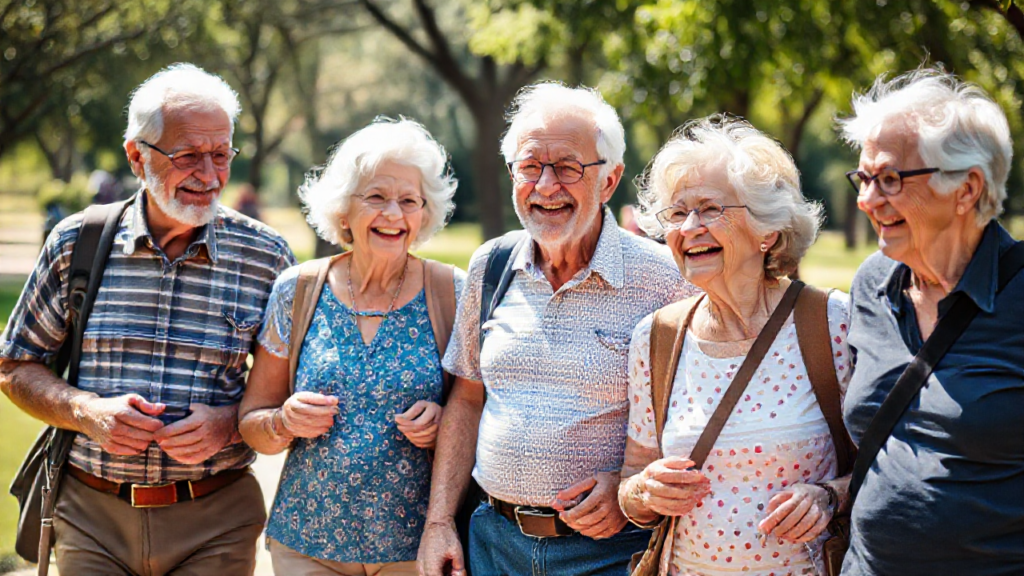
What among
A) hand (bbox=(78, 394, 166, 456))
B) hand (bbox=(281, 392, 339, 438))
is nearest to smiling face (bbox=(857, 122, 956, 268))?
hand (bbox=(281, 392, 339, 438))

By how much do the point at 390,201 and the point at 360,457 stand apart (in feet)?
3.06

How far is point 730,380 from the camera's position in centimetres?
289

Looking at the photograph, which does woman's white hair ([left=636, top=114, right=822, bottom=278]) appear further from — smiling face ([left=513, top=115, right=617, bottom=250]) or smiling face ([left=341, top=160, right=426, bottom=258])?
smiling face ([left=341, top=160, right=426, bottom=258])

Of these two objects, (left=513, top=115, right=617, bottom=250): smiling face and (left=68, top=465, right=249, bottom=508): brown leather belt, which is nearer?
(left=513, top=115, right=617, bottom=250): smiling face

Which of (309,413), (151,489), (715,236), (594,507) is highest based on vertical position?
(715,236)

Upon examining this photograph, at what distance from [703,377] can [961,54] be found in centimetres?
1061

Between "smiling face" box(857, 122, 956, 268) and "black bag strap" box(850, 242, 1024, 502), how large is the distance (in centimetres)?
17

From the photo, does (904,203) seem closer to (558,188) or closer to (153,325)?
(558,188)

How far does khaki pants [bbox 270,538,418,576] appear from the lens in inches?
A: 140

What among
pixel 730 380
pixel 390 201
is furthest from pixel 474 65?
pixel 730 380

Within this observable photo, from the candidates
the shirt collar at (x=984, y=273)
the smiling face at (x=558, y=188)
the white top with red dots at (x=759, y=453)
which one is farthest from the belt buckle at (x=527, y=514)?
the shirt collar at (x=984, y=273)

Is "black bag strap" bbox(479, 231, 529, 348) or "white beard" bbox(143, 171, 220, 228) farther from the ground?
"white beard" bbox(143, 171, 220, 228)

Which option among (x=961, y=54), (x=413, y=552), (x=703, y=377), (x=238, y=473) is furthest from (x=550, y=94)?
(x=961, y=54)

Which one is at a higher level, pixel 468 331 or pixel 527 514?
pixel 468 331
